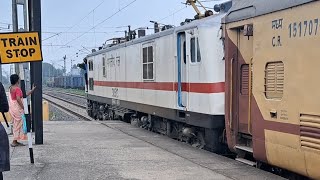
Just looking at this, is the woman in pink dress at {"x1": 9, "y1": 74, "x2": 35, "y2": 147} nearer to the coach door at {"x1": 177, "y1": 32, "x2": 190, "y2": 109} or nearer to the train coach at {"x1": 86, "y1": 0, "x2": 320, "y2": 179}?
the coach door at {"x1": 177, "y1": 32, "x2": 190, "y2": 109}

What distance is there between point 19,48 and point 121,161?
9.92ft

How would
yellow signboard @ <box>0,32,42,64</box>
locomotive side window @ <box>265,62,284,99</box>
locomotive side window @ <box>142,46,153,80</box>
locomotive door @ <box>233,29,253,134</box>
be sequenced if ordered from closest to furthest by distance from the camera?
1. locomotive side window @ <box>265,62,284,99</box>
2. locomotive door @ <box>233,29,253,134</box>
3. yellow signboard @ <box>0,32,42,64</box>
4. locomotive side window @ <box>142,46,153,80</box>

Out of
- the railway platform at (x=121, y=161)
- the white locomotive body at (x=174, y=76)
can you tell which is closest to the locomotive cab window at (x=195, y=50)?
the white locomotive body at (x=174, y=76)

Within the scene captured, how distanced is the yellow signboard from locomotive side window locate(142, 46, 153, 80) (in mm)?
5195

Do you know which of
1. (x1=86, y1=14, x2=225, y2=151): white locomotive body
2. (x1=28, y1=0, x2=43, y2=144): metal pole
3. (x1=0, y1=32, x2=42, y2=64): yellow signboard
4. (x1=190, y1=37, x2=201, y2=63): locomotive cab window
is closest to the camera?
(x1=0, y1=32, x2=42, y2=64): yellow signboard

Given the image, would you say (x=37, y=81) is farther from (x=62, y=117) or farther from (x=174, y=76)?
(x=62, y=117)

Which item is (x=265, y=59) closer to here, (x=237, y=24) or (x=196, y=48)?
(x=237, y=24)

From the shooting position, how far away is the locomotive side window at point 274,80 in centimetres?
698

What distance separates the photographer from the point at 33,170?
9.05 m

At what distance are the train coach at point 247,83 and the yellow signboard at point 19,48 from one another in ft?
11.5

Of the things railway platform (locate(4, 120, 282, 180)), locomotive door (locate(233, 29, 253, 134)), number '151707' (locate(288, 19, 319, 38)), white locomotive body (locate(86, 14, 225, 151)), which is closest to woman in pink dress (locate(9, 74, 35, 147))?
railway platform (locate(4, 120, 282, 180))

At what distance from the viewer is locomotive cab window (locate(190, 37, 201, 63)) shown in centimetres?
1105

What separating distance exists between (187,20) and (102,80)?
10.8m

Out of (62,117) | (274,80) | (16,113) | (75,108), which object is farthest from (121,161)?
(75,108)
